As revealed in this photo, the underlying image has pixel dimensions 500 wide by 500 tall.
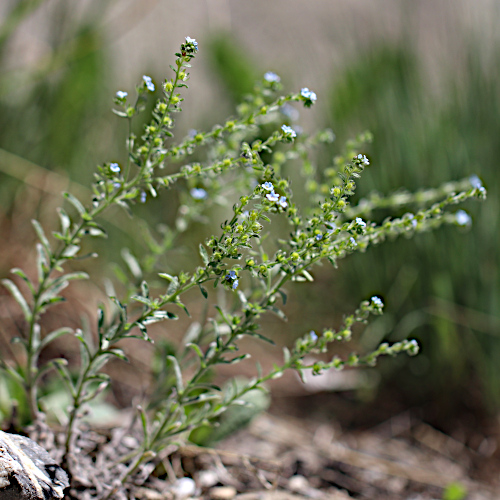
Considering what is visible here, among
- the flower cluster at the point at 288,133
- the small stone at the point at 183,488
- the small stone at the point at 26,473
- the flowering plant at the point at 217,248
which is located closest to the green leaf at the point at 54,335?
the flowering plant at the point at 217,248

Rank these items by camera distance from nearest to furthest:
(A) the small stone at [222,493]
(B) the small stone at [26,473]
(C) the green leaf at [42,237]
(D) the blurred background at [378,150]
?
1. (B) the small stone at [26,473]
2. (C) the green leaf at [42,237]
3. (A) the small stone at [222,493]
4. (D) the blurred background at [378,150]

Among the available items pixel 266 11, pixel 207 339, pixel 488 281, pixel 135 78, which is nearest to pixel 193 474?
pixel 207 339

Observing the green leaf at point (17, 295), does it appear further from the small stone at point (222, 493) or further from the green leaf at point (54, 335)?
the small stone at point (222, 493)

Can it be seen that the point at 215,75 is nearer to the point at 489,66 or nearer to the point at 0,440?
the point at 489,66

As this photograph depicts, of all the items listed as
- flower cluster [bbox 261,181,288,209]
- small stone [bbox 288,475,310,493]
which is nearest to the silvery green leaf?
flower cluster [bbox 261,181,288,209]

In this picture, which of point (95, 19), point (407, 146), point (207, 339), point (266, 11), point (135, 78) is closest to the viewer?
point (207, 339)

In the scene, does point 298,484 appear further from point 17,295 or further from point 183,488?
point 17,295

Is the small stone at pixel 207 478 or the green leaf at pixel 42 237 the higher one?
the green leaf at pixel 42 237

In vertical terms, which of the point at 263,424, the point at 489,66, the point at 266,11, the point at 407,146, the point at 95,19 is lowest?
the point at 263,424
